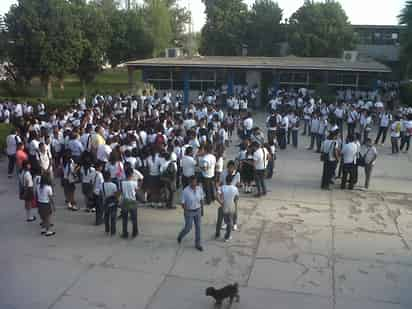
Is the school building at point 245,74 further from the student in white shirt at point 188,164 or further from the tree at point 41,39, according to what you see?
the student in white shirt at point 188,164

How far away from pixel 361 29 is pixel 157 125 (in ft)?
112

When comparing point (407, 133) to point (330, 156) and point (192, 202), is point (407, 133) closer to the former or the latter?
point (330, 156)

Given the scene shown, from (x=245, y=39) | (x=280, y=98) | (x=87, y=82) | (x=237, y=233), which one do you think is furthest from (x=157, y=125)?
(x=245, y=39)

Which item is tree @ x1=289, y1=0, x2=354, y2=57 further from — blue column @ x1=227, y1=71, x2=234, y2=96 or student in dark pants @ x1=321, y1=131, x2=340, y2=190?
student in dark pants @ x1=321, y1=131, x2=340, y2=190

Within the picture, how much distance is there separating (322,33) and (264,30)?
23.1ft

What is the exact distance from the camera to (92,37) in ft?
105

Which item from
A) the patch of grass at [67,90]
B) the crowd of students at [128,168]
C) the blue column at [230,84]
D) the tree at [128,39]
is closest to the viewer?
the crowd of students at [128,168]

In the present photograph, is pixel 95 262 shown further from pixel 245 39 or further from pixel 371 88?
pixel 245 39

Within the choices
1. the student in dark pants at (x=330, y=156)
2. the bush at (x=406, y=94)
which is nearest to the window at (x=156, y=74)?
the bush at (x=406, y=94)

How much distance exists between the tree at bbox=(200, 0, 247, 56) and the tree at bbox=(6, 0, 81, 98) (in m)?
18.2

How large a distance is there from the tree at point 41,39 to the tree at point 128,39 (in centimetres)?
895

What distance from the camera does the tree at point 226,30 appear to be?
4412 centimetres

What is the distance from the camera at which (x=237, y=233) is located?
8875 millimetres

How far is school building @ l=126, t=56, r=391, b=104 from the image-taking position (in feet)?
85.5
